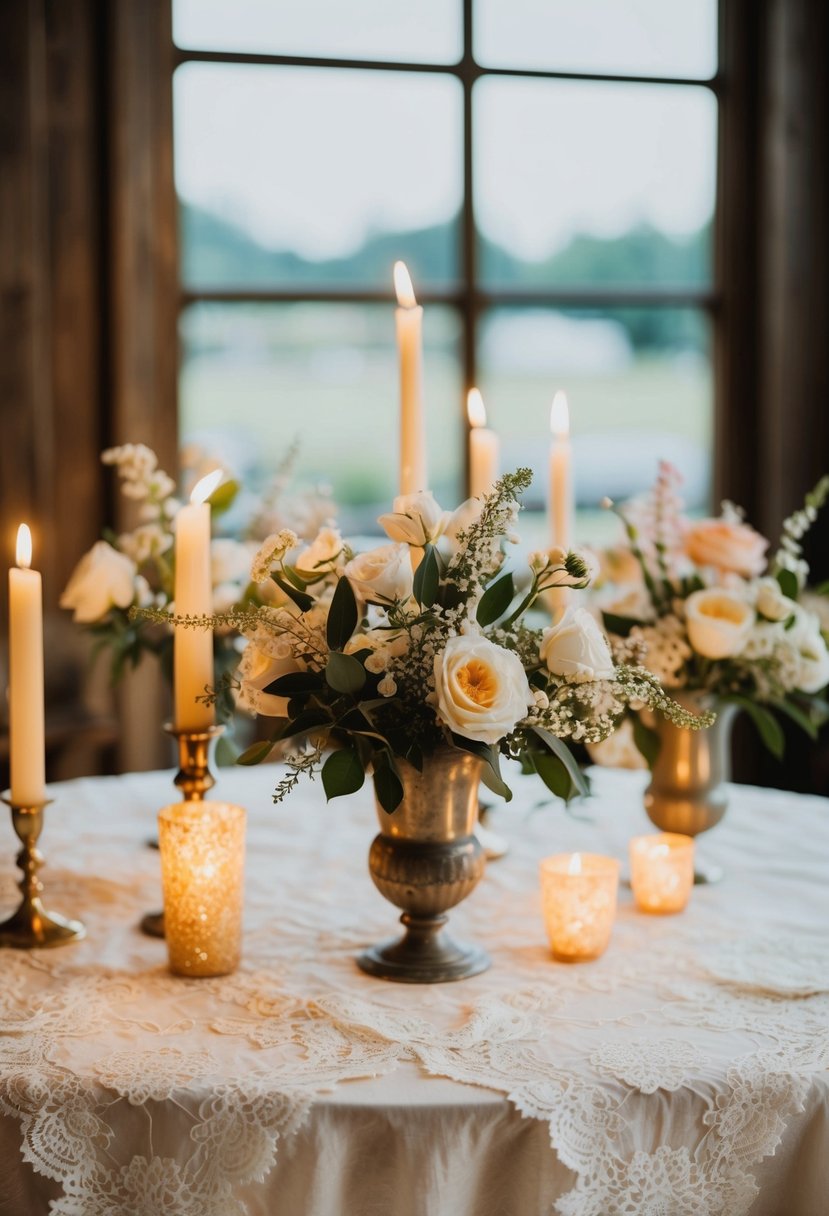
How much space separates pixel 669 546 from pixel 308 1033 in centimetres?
72

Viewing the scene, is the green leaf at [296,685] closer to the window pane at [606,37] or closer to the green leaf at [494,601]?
the green leaf at [494,601]

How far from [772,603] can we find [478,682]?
51 cm

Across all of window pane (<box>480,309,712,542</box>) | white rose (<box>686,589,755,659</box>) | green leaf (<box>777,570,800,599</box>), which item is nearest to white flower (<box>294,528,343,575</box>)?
white rose (<box>686,589,755,659</box>)

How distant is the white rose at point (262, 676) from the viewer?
1083mm

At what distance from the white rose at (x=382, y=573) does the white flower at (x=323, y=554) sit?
4cm

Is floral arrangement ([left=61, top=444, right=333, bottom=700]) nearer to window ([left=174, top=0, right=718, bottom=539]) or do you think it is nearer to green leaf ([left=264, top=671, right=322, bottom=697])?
green leaf ([left=264, top=671, right=322, bottom=697])

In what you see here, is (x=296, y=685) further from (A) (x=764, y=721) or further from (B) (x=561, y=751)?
(A) (x=764, y=721)

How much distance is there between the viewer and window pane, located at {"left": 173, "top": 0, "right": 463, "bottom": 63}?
9.64 feet

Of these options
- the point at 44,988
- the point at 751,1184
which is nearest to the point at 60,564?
the point at 44,988

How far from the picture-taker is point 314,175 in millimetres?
3053

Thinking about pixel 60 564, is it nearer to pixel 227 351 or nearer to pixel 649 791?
pixel 227 351

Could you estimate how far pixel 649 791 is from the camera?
150cm

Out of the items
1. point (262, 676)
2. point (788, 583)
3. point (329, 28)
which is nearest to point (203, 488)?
point (262, 676)

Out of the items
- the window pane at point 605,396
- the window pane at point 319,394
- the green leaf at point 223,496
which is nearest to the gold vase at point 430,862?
the green leaf at point 223,496
